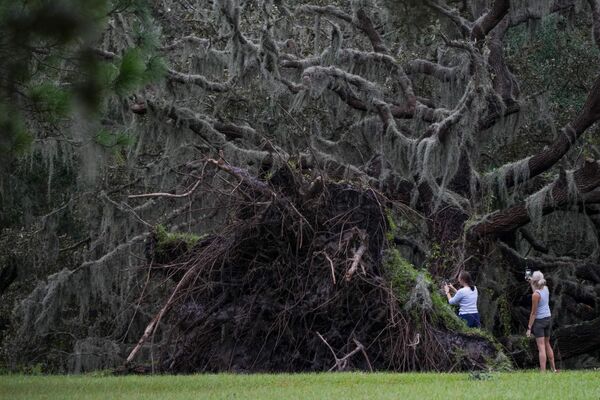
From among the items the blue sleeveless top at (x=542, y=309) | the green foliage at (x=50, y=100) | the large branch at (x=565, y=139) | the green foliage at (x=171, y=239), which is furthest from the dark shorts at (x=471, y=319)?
the green foliage at (x=50, y=100)

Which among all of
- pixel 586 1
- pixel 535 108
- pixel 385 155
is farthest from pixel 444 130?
pixel 586 1

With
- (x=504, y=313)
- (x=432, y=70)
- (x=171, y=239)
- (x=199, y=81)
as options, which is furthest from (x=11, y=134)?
(x=432, y=70)

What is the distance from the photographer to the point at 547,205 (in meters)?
16.5

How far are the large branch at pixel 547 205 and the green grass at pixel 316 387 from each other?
16.9ft

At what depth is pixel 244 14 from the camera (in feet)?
62.8

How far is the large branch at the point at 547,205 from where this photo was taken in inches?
635

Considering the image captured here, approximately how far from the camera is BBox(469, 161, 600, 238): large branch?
16125mm

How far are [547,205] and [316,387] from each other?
24.4ft

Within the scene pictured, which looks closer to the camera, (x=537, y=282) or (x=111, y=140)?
(x=111, y=140)

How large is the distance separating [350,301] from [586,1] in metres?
7.66

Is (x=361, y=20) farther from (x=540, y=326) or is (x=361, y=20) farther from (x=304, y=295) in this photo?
(x=540, y=326)

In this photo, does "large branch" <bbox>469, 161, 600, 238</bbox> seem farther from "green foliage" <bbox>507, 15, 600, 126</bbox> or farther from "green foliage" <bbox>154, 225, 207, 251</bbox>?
"green foliage" <bbox>154, 225, 207, 251</bbox>

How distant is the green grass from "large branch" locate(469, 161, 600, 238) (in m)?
5.15

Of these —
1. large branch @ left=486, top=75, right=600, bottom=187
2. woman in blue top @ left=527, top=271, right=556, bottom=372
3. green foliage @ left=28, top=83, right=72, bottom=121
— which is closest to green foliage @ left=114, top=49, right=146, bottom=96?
green foliage @ left=28, top=83, right=72, bottom=121
